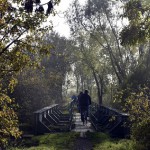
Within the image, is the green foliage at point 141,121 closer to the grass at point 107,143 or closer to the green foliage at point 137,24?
the grass at point 107,143

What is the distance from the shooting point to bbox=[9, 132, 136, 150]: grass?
10.9 metres

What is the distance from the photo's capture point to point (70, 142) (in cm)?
1213

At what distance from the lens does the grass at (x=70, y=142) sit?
10.9m

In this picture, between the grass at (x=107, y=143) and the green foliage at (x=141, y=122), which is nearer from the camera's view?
the green foliage at (x=141, y=122)

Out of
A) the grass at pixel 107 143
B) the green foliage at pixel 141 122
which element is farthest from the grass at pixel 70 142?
the green foliage at pixel 141 122

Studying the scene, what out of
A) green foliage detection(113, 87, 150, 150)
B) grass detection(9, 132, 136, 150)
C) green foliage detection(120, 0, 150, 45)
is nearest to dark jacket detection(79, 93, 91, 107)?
grass detection(9, 132, 136, 150)

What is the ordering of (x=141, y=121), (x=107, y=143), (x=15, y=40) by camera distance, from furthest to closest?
1. (x=107, y=143)
2. (x=141, y=121)
3. (x=15, y=40)

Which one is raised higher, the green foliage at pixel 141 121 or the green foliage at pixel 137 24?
the green foliage at pixel 137 24

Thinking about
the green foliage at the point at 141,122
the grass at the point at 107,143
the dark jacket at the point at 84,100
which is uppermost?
the dark jacket at the point at 84,100

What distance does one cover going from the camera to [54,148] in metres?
11.0

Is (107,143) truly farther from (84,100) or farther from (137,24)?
(84,100)

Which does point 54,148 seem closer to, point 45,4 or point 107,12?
point 45,4

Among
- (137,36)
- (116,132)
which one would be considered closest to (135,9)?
(137,36)

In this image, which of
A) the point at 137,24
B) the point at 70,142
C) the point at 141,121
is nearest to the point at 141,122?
the point at 141,121
